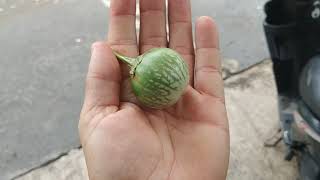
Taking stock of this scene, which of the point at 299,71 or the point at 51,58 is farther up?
the point at 299,71

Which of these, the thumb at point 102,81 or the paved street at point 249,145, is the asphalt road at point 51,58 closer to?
the paved street at point 249,145

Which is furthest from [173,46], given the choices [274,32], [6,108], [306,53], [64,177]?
[6,108]

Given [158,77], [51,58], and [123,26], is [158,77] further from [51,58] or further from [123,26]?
[51,58]

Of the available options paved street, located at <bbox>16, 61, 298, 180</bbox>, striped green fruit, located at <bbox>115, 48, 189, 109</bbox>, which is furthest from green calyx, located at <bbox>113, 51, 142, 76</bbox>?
paved street, located at <bbox>16, 61, 298, 180</bbox>

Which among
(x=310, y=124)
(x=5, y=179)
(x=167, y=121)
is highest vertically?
(x=167, y=121)

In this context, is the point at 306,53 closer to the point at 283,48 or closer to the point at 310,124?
the point at 283,48

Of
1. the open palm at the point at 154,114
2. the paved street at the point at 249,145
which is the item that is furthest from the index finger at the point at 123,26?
the paved street at the point at 249,145

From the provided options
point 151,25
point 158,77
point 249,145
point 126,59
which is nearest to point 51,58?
point 249,145
